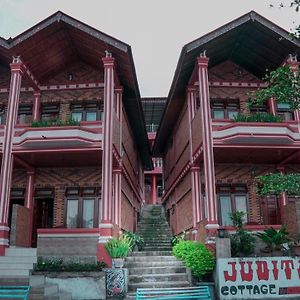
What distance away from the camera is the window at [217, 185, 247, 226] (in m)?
15.8

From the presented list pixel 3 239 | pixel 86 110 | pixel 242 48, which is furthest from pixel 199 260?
pixel 242 48

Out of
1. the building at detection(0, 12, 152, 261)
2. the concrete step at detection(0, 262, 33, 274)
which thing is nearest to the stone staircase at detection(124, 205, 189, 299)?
the building at detection(0, 12, 152, 261)

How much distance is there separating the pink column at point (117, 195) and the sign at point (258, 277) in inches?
216

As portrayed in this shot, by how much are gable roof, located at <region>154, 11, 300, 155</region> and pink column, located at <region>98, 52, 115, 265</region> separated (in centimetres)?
278

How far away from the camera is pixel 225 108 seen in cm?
1719

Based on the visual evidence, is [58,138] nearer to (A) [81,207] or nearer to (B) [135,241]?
(A) [81,207]

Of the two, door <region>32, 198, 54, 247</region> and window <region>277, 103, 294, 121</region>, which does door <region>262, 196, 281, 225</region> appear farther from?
door <region>32, 198, 54, 247</region>

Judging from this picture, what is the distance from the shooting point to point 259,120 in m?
14.2

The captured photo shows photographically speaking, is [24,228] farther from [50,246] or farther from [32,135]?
[32,135]

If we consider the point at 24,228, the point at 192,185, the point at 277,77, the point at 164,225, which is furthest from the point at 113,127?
the point at 164,225

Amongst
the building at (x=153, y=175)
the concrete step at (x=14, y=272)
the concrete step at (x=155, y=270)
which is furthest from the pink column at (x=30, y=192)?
the building at (x=153, y=175)

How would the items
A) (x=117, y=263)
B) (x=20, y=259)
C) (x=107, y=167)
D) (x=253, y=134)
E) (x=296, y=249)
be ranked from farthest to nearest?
(x=253, y=134) < (x=107, y=167) < (x=20, y=259) < (x=296, y=249) < (x=117, y=263)

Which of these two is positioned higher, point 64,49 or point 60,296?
point 64,49

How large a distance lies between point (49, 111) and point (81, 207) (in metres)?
4.63
